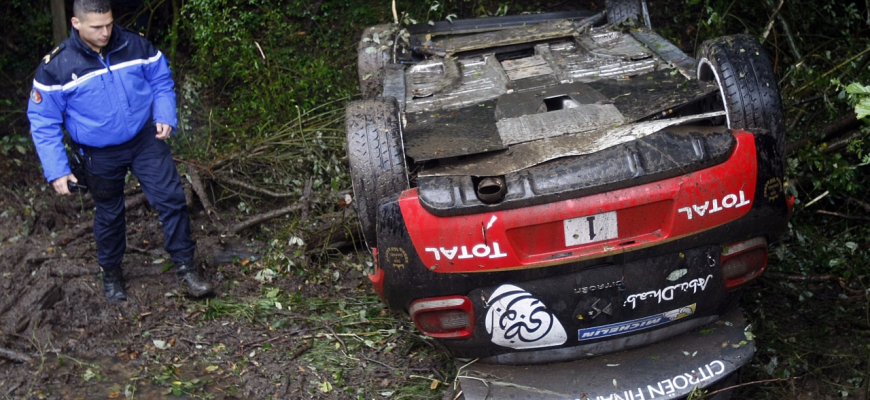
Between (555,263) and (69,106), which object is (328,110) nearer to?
(69,106)

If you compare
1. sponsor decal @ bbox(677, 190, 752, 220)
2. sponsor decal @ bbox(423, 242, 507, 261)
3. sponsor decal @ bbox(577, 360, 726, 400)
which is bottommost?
sponsor decal @ bbox(577, 360, 726, 400)

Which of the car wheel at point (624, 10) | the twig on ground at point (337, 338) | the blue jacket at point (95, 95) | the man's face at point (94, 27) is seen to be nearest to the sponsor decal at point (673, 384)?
the twig on ground at point (337, 338)

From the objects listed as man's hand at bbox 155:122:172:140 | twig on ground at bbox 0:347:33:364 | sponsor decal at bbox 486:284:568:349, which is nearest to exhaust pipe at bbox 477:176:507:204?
sponsor decal at bbox 486:284:568:349

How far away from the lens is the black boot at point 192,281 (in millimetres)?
4945

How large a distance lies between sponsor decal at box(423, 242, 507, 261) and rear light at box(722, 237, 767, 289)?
3.14 ft

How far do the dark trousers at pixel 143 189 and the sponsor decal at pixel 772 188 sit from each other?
3.43 metres

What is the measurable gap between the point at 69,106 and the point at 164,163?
632 mm

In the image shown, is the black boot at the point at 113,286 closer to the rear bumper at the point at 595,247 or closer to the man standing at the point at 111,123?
the man standing at the point at 111,123

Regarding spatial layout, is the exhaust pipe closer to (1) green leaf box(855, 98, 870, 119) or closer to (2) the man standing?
(1) green leaf box(855, 98, 870, 119)

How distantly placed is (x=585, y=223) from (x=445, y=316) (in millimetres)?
725

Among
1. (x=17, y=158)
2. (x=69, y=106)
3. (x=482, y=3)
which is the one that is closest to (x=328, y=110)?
(x=482, y=3)

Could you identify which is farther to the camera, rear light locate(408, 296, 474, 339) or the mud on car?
rear light locate(408, 296, 474, 339)

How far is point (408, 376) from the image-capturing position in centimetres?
405

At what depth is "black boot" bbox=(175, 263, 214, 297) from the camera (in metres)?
4.94
